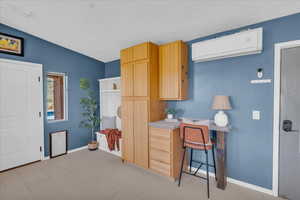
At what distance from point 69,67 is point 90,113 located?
1.36 metres

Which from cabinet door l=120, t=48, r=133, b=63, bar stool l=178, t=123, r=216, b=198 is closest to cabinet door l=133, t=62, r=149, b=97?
cabinet door l=120, t=48, r=133, b=63

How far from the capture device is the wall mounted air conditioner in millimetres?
1984

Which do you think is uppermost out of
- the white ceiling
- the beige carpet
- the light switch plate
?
the white ceiling

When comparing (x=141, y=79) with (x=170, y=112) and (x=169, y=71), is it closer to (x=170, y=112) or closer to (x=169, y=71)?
(x=169, y=71)

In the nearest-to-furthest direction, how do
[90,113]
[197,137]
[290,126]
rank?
[290,126] < [197,137] < [90,113]

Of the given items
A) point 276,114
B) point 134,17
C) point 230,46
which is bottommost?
point 276,114

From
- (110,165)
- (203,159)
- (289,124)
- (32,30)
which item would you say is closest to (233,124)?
(289,124)

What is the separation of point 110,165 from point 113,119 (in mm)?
1379

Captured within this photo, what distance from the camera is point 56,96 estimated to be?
3705 mm

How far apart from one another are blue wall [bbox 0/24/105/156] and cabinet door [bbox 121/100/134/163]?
1.65 m

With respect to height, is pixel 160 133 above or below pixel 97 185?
above

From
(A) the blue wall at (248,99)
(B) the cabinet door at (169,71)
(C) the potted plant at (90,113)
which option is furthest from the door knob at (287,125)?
(C) the potted plant at (90,113)

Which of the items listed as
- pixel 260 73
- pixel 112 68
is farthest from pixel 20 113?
pixel 260 73

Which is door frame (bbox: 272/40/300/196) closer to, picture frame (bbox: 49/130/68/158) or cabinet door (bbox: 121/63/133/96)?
cabinet door (bbox: 121/63/133/96)
